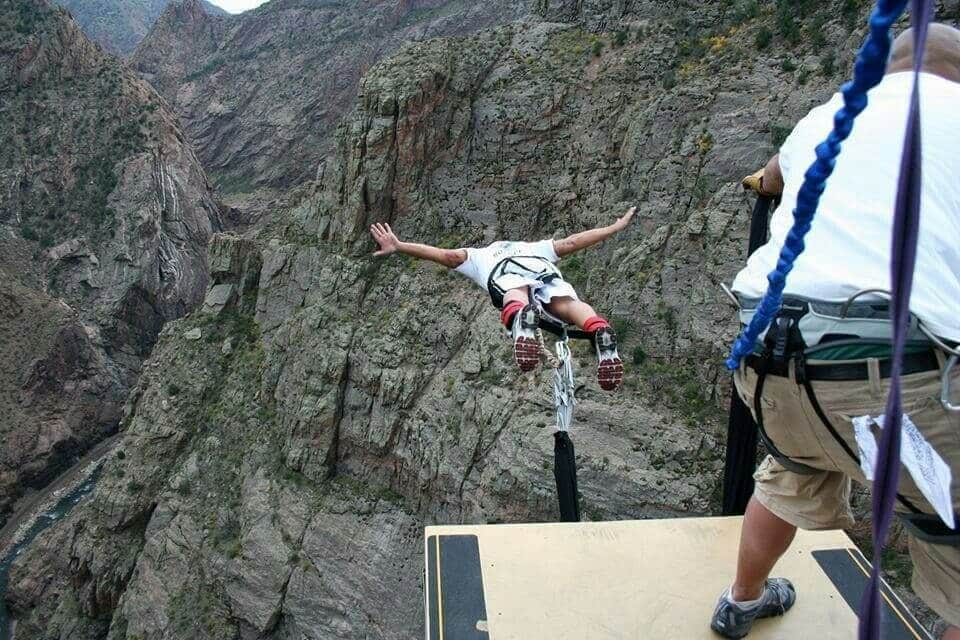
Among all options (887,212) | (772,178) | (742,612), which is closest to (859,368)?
(887,212)

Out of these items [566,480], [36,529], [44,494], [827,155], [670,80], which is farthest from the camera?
[44,494]

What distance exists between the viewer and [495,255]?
597 cm

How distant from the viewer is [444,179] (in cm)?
2444

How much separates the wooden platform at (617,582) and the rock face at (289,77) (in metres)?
57.7

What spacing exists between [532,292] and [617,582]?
2.45 meters

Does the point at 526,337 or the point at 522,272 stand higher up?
the point at 522,272

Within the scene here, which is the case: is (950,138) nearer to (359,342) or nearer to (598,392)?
(598,392)

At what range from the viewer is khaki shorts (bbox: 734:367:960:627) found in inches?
84.6

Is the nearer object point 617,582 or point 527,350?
point 617,582

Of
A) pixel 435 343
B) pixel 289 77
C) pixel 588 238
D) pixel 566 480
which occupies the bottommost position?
pixel 435 343

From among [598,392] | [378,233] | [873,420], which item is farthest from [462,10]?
[873,420]

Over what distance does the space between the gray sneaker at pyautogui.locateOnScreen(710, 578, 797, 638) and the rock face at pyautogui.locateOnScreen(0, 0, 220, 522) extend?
147 feet

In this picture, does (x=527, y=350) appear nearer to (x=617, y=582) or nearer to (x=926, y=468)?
(x=617, y=582)

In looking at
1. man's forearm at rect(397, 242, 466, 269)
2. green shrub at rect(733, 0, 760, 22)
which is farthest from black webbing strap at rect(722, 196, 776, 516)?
green shrub at rect(733, 0, 760, 22)
